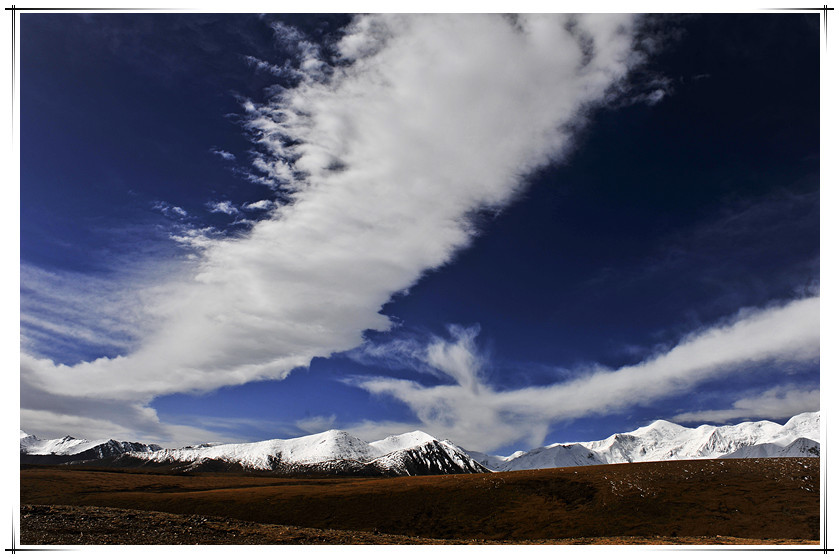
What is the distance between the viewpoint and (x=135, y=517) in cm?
2994

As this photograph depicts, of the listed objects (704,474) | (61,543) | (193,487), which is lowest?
(193,487)

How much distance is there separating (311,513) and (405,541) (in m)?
20.7

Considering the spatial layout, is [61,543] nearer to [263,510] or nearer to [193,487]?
[263,510]

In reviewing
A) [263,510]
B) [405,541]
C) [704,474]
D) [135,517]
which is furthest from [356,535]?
[704,474]

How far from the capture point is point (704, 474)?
4869 cm

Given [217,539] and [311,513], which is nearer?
[217,539]

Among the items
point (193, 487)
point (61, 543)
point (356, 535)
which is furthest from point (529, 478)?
point (193, 487)

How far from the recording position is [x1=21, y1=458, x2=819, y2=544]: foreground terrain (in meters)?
28.6

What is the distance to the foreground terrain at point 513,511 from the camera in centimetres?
2864

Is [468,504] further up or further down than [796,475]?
further down

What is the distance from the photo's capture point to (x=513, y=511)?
44188mm
